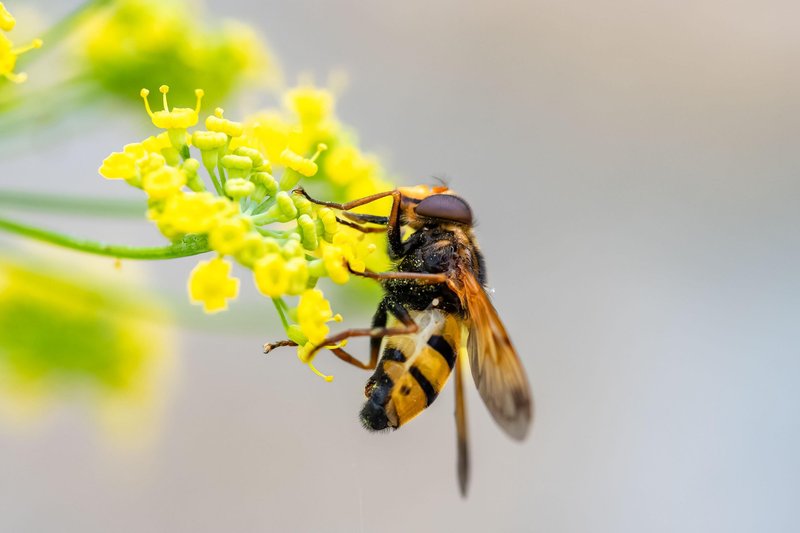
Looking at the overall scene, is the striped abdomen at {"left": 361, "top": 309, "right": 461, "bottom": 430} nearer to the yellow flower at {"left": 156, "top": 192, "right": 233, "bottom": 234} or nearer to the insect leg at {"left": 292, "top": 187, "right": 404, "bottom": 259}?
the insect leg at {"left": 292, "top": 187, "right": 404, "bottom": 259}

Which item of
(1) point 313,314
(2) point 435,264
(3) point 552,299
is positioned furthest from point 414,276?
(3) point 552,299

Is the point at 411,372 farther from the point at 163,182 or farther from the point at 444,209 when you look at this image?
the point at 163,182

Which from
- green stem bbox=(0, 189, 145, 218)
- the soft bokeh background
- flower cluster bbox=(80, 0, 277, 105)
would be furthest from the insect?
the soft bokeh background

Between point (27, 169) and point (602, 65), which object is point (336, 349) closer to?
point (27, 169)

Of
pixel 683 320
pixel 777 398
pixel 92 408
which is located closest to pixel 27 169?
pixel 92 408

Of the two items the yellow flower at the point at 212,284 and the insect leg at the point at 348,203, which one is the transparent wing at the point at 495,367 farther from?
the yellow flower at the point at 212,284

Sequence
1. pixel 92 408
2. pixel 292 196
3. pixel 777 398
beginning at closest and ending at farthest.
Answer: pixel 292 196 < pixel 92 408 < pixel 777 398
